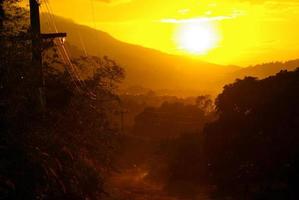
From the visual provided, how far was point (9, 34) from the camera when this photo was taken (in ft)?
59.3

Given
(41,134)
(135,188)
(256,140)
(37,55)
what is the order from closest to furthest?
(41,134) < (37,55) < (256,140) < (135,188)

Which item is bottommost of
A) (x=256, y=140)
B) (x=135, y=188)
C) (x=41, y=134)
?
(x=135, y=188)

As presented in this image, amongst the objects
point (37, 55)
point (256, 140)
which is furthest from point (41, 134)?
point (256, 140)

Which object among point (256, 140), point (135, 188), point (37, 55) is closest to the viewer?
point (37, 55)

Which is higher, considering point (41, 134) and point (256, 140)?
point (41, 134)

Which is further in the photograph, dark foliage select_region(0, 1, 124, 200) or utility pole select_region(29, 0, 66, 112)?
utility pole select_region(29, 0, 66, 112)

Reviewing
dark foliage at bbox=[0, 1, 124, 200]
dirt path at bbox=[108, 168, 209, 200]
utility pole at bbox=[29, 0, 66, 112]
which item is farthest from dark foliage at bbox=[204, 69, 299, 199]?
utility pole at bbox=[29, 0, 66, 112]

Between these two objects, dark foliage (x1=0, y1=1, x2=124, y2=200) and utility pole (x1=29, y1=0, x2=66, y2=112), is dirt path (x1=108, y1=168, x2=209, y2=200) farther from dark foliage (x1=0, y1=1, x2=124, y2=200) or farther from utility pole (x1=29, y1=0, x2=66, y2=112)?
utility pole (x1=29, y1=0, x2=66, y2=112)

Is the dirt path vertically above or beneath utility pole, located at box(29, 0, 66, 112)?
beneath

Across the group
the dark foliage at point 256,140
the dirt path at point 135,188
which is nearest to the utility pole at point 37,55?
the dirt path at point 135,188

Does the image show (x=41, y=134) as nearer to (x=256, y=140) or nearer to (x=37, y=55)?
(x=37, y=55)

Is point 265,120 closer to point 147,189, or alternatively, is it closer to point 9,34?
point 147,189

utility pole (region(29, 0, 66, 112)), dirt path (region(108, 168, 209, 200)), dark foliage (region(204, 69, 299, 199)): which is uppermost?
utility pole (region(29, 0, 66, 112))

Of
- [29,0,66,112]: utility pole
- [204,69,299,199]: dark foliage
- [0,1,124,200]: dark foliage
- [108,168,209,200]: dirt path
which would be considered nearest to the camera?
[0,1,124,200]: dark foliage
